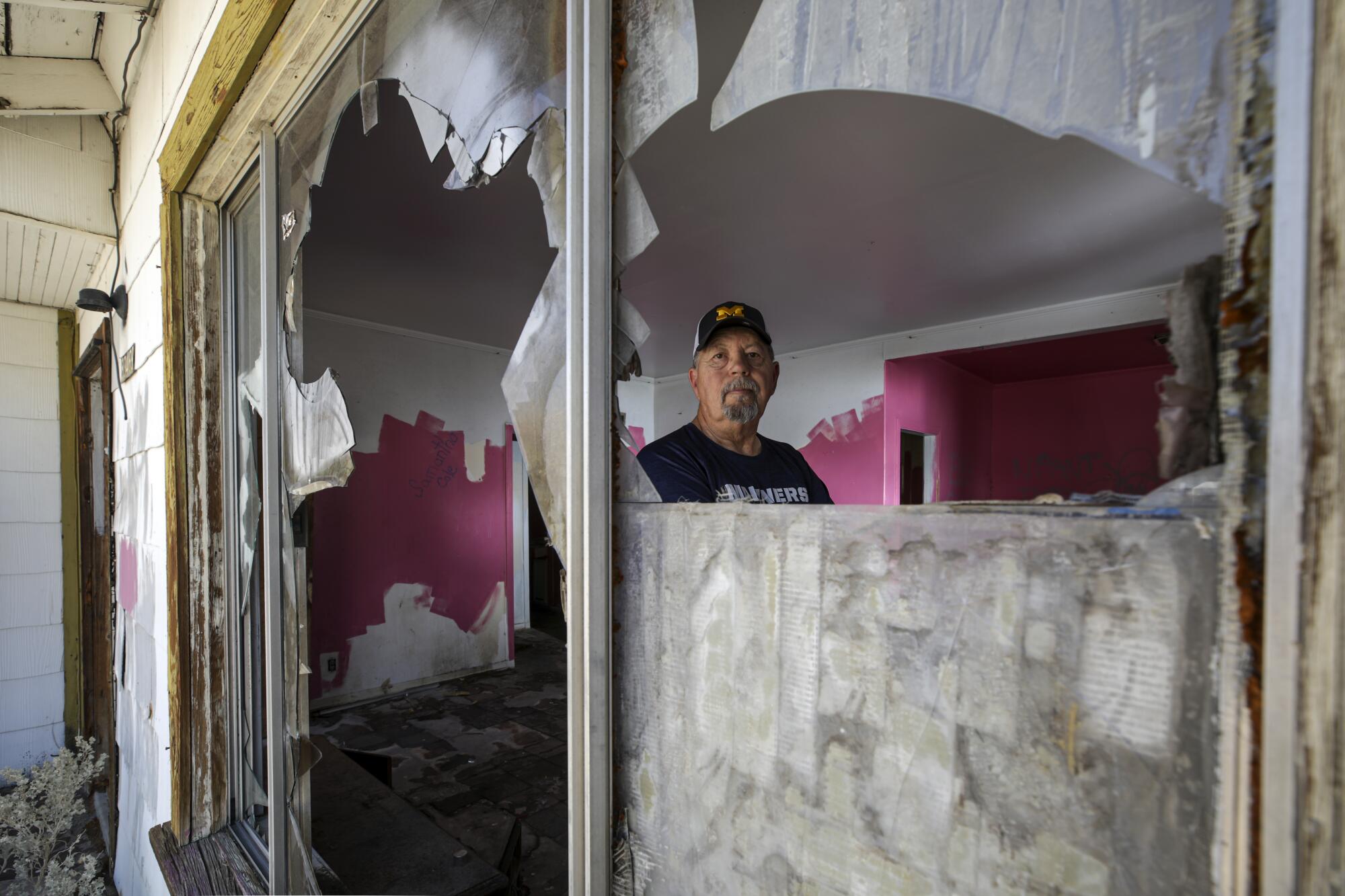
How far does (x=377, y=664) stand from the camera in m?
4.91

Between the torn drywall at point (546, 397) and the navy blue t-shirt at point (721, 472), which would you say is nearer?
the torn drywall at point (546, 397)

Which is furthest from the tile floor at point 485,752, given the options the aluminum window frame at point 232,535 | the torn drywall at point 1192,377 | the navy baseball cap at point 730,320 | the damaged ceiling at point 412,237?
the torn drywall at point 1192,377

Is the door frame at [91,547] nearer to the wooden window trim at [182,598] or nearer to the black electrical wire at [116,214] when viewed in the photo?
the black electrical wire at [116,214]

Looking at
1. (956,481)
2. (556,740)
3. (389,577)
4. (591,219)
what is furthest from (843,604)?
(956,481)

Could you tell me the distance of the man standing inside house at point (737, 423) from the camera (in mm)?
1309

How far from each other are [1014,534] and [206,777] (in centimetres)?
234

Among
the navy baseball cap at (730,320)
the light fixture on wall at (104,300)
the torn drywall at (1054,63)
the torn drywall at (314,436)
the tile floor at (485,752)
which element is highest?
the light fixture on wall at (104,300)

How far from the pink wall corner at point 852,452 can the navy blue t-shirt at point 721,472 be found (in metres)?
4.09

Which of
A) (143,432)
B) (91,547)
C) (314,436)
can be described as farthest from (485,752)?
(314,436)

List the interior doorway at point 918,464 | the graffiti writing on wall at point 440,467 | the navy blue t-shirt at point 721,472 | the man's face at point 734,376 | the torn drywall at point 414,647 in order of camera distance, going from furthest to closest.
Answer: the interior doorway at point 918,464
the graffiti writing on wall at point 440,467
the torn drywall at point 414,647
the man's face at point 734,376
the navy blue t-shirt at point 721,472

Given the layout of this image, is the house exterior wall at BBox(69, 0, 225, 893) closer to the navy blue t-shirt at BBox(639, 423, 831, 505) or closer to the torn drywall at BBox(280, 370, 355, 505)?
the torn drywall at BBox(280, 370, 355, 505)

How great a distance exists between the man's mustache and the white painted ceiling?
0.98 metres

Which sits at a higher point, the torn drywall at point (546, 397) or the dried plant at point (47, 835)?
the torn drywall at point (546, 397)

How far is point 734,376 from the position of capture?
1613mm
